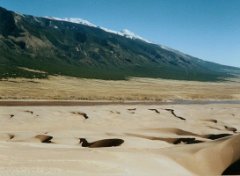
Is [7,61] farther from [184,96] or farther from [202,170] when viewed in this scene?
[202,170]

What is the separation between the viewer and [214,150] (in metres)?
16.9

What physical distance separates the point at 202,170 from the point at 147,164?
2.49 meters

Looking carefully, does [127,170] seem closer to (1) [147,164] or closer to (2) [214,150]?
(1) [147,164]

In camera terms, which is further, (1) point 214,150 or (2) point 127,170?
(1) point 214,150

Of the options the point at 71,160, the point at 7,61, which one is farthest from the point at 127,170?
the point at 7,61

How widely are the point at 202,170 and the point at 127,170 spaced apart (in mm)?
4060

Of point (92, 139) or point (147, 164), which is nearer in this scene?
point (147, 164)

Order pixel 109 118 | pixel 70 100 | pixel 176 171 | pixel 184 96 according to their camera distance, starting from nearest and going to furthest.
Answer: pixel 176 171, pixel 109 118, pixel 70 100, pixel 184 96

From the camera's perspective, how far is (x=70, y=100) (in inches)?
2499

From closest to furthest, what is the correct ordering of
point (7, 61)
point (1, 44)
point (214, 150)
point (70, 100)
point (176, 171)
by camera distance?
point (176, 171) → point (214, 150) → point (70, 100) → point (7, 61) → point (1, 44)

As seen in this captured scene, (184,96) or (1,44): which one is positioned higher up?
(1,44)

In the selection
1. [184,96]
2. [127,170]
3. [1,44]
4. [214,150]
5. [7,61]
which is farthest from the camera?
[1,44]

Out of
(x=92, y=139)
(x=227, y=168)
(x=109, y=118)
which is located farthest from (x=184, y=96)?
(x=227, y=168)

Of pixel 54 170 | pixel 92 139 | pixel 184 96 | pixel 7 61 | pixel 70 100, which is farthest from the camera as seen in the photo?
pixel 7 61
